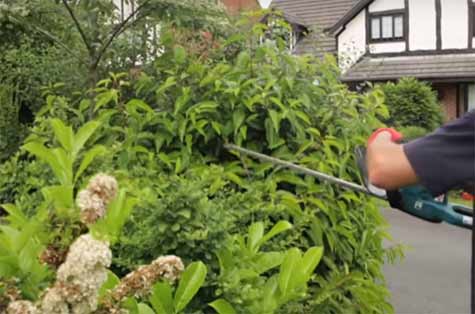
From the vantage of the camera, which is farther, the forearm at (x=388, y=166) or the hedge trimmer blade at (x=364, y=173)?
the hedge trimmer blade at (x=364, y=173)

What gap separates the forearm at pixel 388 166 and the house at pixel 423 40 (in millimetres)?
19111

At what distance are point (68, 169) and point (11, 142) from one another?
8.44 feet

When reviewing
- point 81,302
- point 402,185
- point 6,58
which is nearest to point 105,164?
point 81,302

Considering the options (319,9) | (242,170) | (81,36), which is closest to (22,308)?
(242,170)

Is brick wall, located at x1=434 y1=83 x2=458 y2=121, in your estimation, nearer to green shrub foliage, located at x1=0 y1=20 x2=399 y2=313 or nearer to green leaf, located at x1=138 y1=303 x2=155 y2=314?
green shrub foliage, located at x1=0 y1=20 x2=399 y2=313

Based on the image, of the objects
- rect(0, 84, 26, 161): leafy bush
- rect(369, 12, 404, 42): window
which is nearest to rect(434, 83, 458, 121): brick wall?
rect(369, 12, 404, 42): window

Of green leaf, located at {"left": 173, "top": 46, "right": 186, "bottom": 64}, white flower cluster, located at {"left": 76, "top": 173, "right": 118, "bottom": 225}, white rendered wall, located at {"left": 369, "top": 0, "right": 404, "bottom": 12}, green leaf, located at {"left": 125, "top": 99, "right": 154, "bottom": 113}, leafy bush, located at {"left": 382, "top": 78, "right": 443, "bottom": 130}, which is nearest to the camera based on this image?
white flower cluster, located at {"left": 76, "top": 173, "right": 118, "bottom": 225}

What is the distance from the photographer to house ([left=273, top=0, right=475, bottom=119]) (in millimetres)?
20219

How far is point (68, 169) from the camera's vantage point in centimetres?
202

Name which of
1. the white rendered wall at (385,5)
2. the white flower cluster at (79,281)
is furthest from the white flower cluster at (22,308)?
the white rendered wall at (385,5)

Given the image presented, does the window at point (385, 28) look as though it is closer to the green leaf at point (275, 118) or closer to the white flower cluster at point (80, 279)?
the green leaf at point (275, 118)

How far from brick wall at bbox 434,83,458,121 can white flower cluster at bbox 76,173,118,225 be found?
20.9 m

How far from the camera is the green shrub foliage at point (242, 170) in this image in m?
2.13

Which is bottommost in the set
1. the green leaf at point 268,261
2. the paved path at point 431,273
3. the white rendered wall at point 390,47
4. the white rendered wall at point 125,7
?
the paved path at point 431,273
